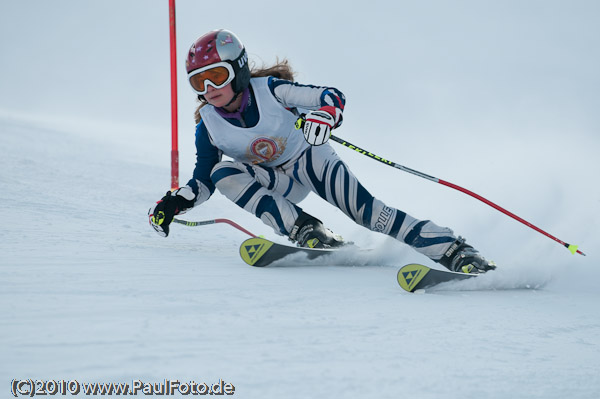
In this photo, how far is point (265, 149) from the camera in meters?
2.83

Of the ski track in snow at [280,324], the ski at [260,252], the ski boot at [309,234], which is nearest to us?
the ski track in snow at [280,324]

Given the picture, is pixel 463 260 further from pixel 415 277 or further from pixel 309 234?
pixel 309 234

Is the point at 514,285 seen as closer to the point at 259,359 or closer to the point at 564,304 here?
the point at 564,304

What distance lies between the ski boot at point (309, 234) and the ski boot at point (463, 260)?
1.86 ft

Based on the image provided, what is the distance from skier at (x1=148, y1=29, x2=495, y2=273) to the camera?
2600 mm

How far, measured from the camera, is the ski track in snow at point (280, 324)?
3.66ft

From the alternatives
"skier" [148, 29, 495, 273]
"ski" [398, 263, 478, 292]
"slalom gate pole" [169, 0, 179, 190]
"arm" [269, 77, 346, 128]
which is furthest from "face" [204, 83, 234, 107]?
"ski" [398, 263, 478, 292]

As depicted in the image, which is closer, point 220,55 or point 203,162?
point 220,55

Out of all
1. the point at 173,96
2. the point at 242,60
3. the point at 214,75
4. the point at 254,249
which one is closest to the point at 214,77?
the point at 214,75

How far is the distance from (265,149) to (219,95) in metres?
0.36

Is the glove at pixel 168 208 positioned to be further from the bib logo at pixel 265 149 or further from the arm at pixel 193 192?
the bib logo at pixel 265 149

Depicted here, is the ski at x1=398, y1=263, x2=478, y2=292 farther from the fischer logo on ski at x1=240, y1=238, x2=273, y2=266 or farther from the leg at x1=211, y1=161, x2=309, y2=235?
the leg at x1=211, y1=161, x2=309, y2=235

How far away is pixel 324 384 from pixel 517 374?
0.45 m

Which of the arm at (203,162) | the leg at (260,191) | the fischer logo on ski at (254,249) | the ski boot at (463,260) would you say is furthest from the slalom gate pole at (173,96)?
the ski boot at (463,260)
